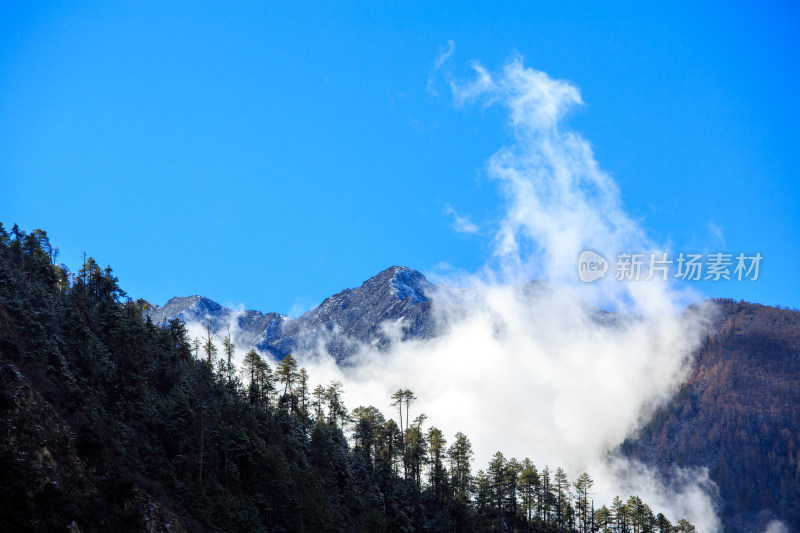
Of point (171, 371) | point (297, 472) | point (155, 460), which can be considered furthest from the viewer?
point (171, 371)

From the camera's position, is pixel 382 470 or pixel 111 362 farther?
pixel 382 470

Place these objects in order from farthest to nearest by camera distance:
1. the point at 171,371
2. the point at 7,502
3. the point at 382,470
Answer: the point at 382,470
the point at 171,371
the point at 7,502

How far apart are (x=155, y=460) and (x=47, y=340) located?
15329mm

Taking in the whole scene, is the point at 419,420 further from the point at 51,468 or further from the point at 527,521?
the point at 51,468

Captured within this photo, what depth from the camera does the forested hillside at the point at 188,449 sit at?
1661 inches

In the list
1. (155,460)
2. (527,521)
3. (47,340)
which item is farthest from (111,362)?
(527,521)

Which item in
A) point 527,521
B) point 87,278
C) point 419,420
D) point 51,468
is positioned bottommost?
point 527,521

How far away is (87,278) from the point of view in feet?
291

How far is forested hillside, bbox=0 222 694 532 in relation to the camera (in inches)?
1661

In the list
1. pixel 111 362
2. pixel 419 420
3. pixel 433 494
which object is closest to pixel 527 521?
pixel 433 494

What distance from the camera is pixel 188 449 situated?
201 ft

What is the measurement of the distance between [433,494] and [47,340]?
5874cm

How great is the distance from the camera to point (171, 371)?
251 ft

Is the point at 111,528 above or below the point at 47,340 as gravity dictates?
below
